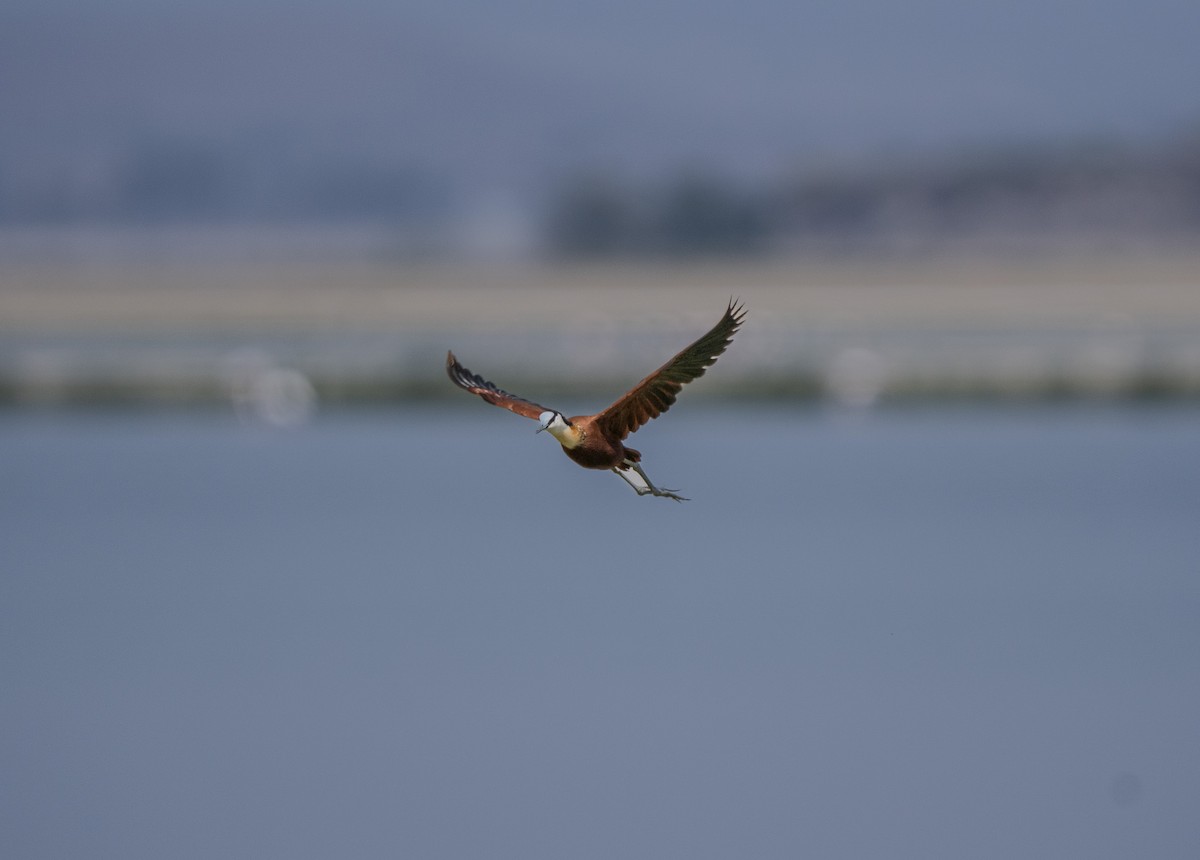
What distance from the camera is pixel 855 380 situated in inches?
1069

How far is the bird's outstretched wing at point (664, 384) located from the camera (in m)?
8.12

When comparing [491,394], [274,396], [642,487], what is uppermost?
[274,396]

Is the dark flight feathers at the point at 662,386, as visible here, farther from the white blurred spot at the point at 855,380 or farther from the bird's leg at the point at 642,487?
the white blurred spot at the point at 855,380

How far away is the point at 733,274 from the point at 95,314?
30181 mm

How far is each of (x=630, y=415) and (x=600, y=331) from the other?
91.0ft

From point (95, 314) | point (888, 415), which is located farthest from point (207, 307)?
point (888, 415)

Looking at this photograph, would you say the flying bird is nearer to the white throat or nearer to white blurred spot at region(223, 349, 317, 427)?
the white throat

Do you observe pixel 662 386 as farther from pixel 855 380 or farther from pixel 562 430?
pixel 855 380

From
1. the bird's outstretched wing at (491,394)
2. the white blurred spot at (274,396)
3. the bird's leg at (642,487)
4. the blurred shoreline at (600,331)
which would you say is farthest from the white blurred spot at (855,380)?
the bird's leg at (642,487)

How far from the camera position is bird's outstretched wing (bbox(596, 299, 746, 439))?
8.12m

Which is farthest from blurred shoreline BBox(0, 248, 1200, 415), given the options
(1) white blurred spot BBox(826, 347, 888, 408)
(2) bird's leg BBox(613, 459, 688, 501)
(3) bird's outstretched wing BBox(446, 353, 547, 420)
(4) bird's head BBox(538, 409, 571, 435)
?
(4) bird's head BBox(538, 409, 571, 435)

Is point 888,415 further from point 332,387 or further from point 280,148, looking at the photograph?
point 280,148

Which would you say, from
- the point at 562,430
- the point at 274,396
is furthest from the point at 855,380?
the point at 562,430

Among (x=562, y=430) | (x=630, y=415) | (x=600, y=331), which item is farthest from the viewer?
(x=600, y=331)
